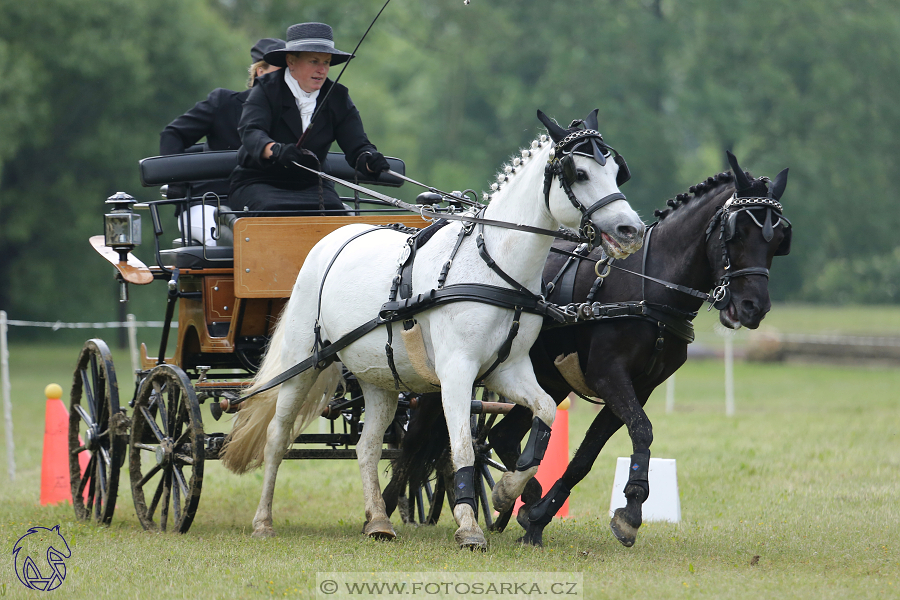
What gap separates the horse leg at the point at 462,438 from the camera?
5.29 metres

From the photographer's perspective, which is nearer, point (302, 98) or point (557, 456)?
point (302, 98)

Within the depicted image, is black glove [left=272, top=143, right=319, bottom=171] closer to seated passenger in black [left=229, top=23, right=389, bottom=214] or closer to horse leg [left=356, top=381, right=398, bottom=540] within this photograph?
seated passenger in black [left=229, top=23, right=389, bottom=214]

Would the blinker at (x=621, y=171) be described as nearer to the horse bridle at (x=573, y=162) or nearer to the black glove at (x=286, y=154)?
the horse bridle at (x=573, y=162)

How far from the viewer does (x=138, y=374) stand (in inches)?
291

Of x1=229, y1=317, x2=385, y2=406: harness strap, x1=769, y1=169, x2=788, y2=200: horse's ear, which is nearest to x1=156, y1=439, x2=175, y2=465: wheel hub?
x1=229, y1=317, x2=385, y2=406: harness strap

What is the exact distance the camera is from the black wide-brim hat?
6.63 meters

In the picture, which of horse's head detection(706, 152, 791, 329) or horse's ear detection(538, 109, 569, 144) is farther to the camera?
horse's head detection(706, 152, 791, 329)

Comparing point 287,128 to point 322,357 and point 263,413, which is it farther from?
point 263,413

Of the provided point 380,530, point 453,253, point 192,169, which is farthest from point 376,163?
point 380,530

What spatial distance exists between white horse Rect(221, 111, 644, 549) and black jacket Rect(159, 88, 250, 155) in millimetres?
2296

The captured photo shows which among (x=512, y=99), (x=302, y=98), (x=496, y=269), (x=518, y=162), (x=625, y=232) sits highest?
(x=512, y=99)

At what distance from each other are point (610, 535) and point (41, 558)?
10.1ft

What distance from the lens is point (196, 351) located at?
714 centimetres

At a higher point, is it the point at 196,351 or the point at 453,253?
the point at 453,253
